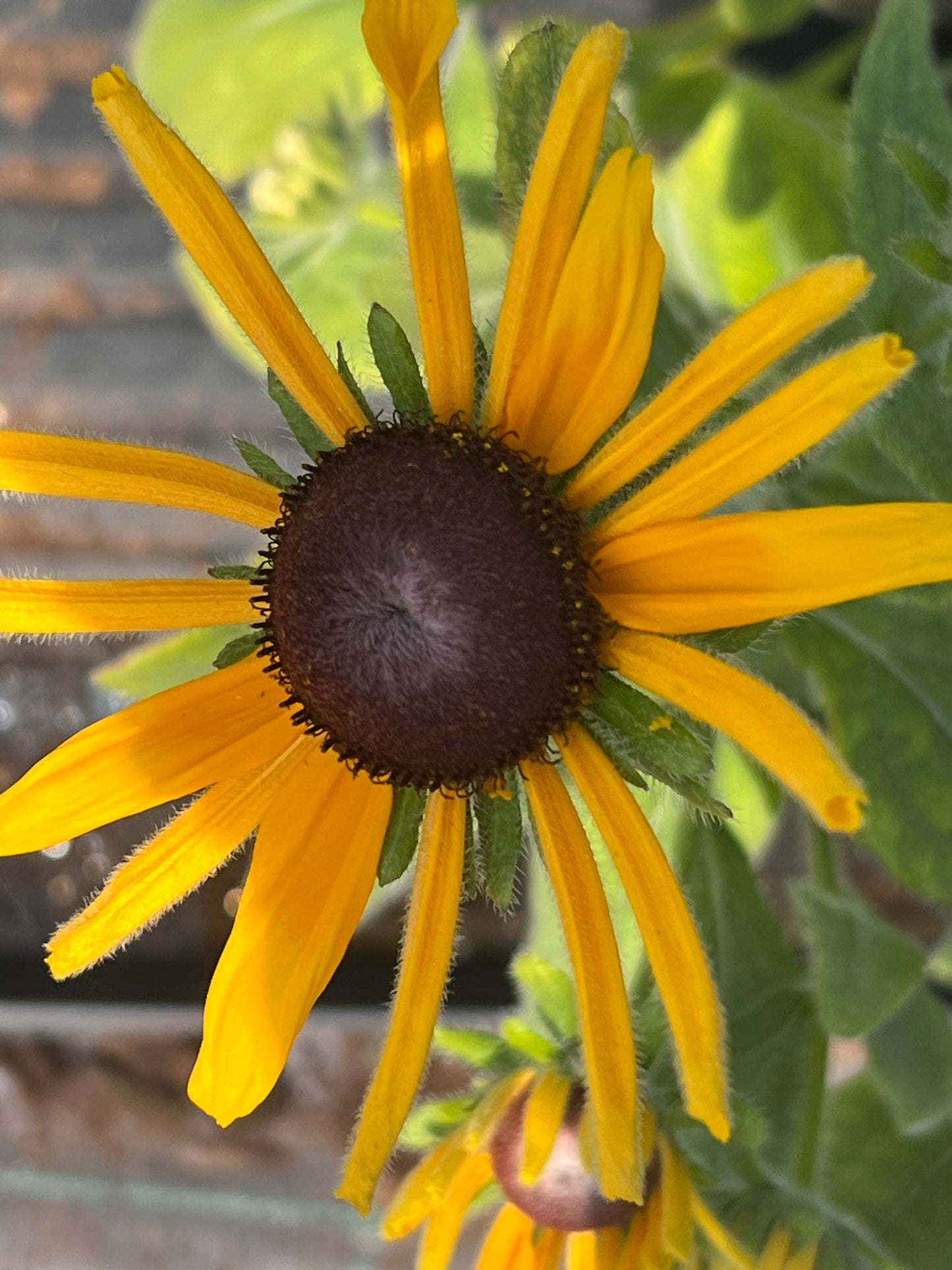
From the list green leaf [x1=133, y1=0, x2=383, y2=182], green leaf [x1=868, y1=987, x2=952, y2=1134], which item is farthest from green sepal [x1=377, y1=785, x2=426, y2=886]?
green leaf [x1=133, y1=0, x2=383, y2=182]

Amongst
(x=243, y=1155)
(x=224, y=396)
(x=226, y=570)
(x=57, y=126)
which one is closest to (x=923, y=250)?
(x=226, y=570)

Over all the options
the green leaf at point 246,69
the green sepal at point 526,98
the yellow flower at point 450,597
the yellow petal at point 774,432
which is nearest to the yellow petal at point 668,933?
the yellow flower at point 450,597

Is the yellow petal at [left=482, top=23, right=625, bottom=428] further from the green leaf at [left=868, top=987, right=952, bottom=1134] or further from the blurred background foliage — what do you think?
the green leaf at [left=868, top=987, right=952, bottom=1134]

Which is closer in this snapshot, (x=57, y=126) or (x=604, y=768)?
(x=604, y=768)

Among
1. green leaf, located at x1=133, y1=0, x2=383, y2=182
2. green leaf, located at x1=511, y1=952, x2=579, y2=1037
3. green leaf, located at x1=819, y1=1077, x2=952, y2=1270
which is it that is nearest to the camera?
green leaf, located at x1=511, y1=952, x2=579, y2=1037

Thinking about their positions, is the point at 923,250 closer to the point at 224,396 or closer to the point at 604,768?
the point at 604,768

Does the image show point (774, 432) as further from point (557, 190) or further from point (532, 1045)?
point (532, 1045)
